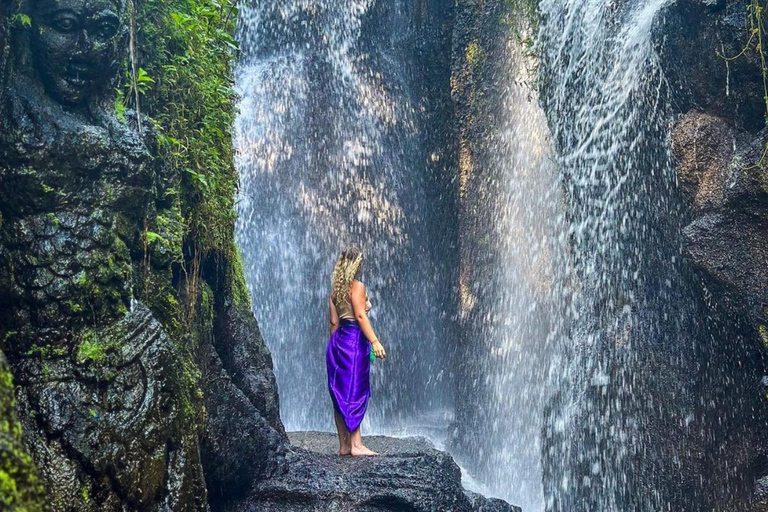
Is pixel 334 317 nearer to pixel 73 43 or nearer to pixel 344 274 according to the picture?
pixel 344 274

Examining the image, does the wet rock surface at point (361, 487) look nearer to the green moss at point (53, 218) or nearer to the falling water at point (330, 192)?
the green moss at point (53, 218)

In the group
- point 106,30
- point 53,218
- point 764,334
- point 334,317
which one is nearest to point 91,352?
point 53,218

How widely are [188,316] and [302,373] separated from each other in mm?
10470

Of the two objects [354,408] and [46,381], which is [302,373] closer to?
[354,408]

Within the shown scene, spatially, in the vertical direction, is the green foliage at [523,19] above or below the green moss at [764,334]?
above

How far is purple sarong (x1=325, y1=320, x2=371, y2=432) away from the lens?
20.7 ft

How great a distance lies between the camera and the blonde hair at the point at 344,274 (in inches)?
246

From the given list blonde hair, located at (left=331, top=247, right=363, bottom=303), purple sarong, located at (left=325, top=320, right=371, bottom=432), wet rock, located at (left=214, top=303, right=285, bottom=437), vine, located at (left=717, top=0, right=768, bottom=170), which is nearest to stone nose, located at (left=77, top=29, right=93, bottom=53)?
wet rock, located at (left=214, top=303, right=285, bottom=437)

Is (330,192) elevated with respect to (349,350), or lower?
elevated

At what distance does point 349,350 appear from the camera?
6328mm

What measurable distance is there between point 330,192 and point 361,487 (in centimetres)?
1052

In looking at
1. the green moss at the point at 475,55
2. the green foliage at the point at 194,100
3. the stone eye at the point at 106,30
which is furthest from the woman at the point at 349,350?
the green moss at the point at 475,55

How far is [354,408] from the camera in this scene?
6.30m

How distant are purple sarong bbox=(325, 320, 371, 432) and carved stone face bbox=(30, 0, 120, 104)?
3.05 metres
